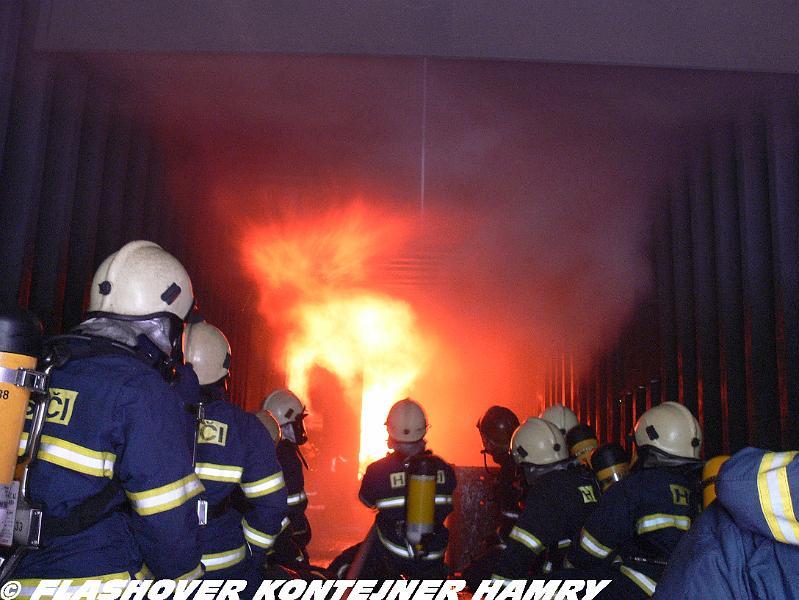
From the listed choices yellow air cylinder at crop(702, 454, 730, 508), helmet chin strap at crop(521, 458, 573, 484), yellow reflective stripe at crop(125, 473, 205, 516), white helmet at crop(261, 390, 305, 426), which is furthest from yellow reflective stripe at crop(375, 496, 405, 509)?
yellow reflective stripe at crop(125, 473, 205, 516)

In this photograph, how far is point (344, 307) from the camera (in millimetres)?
14836

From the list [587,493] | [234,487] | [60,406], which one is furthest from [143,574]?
[587,493]

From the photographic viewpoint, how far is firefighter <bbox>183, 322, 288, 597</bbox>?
360 cm

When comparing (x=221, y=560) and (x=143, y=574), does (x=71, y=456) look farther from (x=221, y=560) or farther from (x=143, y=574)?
(x=221, y=560)

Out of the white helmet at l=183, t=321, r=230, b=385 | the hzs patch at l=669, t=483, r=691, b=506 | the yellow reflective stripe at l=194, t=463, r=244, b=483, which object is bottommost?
the hzs patch at l=669, t=483, r=691, b=506

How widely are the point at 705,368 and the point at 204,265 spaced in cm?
608

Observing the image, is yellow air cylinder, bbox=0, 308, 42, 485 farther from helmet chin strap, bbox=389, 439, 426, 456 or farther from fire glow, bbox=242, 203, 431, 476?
fire glow, bbox=242, 203, 431, 476

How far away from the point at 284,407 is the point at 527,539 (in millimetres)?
3140

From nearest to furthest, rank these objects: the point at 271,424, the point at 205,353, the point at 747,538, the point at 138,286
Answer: the point at 747,538 < the point at 138,286 < the point at 205,353 < the point at 271,424

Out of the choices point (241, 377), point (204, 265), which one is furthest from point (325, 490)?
point (204, 265)

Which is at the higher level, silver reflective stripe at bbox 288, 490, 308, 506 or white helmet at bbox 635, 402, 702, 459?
white helmet at bbox 635, 402, 702, 459

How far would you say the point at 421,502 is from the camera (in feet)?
17.6

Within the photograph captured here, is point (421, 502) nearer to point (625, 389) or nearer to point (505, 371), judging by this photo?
point (625, 389)

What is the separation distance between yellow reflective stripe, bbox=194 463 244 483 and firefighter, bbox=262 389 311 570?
2087 millimetres
